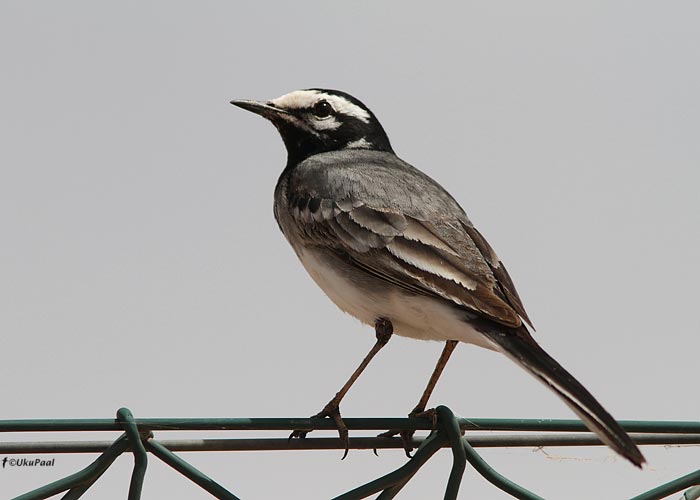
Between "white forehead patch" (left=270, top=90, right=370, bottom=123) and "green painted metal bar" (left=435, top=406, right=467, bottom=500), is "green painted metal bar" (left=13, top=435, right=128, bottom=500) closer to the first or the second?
"green painted metal bar" (left=435, top=406, right=467, bottom=500)

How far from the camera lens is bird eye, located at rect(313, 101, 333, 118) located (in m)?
8.81

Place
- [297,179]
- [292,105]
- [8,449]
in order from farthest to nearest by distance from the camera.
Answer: [292,105] → [297,179] → [8,449]

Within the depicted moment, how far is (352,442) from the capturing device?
162 inches

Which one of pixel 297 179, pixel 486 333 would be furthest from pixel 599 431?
pixel 297 179

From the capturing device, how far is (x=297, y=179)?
7859mm

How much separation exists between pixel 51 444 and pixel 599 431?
82.9 inches

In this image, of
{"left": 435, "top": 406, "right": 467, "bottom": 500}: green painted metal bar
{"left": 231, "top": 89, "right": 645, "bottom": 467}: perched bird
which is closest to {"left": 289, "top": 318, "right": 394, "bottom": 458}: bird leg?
{"left": 231, "top": 89, "right": 645, "bottom": 467}: perched bird

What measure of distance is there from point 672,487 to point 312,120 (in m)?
5.56

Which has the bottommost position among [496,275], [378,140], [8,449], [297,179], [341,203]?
[8,449]

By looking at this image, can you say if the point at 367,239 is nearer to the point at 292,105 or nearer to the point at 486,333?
the point at 486,333

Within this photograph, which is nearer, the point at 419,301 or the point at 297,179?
the point at 419,301

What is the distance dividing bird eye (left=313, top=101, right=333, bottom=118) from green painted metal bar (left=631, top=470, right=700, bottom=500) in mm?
5524

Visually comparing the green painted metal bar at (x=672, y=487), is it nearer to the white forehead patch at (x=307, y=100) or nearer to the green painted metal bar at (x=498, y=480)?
the green painted metal bar at (x=498, y=480)

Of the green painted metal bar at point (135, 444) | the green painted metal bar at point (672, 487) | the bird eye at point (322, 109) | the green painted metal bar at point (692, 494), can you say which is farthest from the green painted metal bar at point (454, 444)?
the bird eye at point (322, 109)
